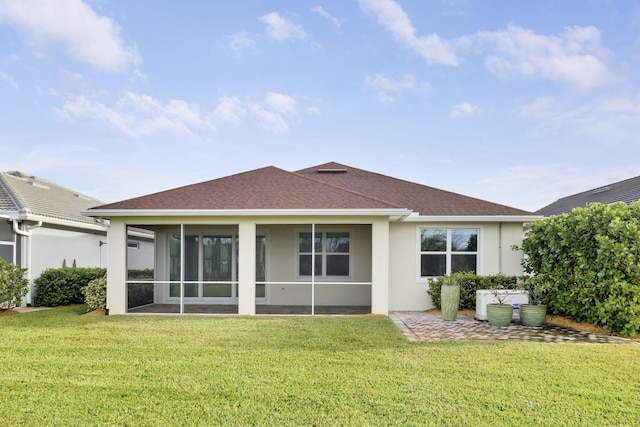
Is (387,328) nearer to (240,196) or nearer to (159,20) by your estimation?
(240,196)

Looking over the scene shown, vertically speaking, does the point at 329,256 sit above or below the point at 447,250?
below

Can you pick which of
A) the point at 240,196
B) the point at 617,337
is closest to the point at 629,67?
the point at 617,337

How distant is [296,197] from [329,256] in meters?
3.00

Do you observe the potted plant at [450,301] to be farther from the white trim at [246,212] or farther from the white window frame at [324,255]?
the white window frame at [324,255]

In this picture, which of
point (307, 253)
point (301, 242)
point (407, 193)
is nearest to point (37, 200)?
point (301, 242)

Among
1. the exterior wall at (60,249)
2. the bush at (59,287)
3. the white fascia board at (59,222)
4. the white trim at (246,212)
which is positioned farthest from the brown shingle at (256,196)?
the exterior wall at (60,249)

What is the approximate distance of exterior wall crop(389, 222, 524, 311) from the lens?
1274cm

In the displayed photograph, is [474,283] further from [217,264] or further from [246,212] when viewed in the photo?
[217,264]

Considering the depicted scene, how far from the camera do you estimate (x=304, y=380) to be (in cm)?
564

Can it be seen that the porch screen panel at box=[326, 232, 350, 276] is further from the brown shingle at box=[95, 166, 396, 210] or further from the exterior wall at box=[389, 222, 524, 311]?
the brown shingle at box=[95, 166, 396, 210]

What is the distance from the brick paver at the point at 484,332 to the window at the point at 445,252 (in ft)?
7.74

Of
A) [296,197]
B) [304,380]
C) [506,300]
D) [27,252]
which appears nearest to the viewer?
[304,380]

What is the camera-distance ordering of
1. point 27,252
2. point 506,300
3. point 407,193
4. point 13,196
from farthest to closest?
1. point 407,193
2. point 13,196
3. point 27,252
4. point 506,300

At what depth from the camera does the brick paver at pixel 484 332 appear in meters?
8.42
